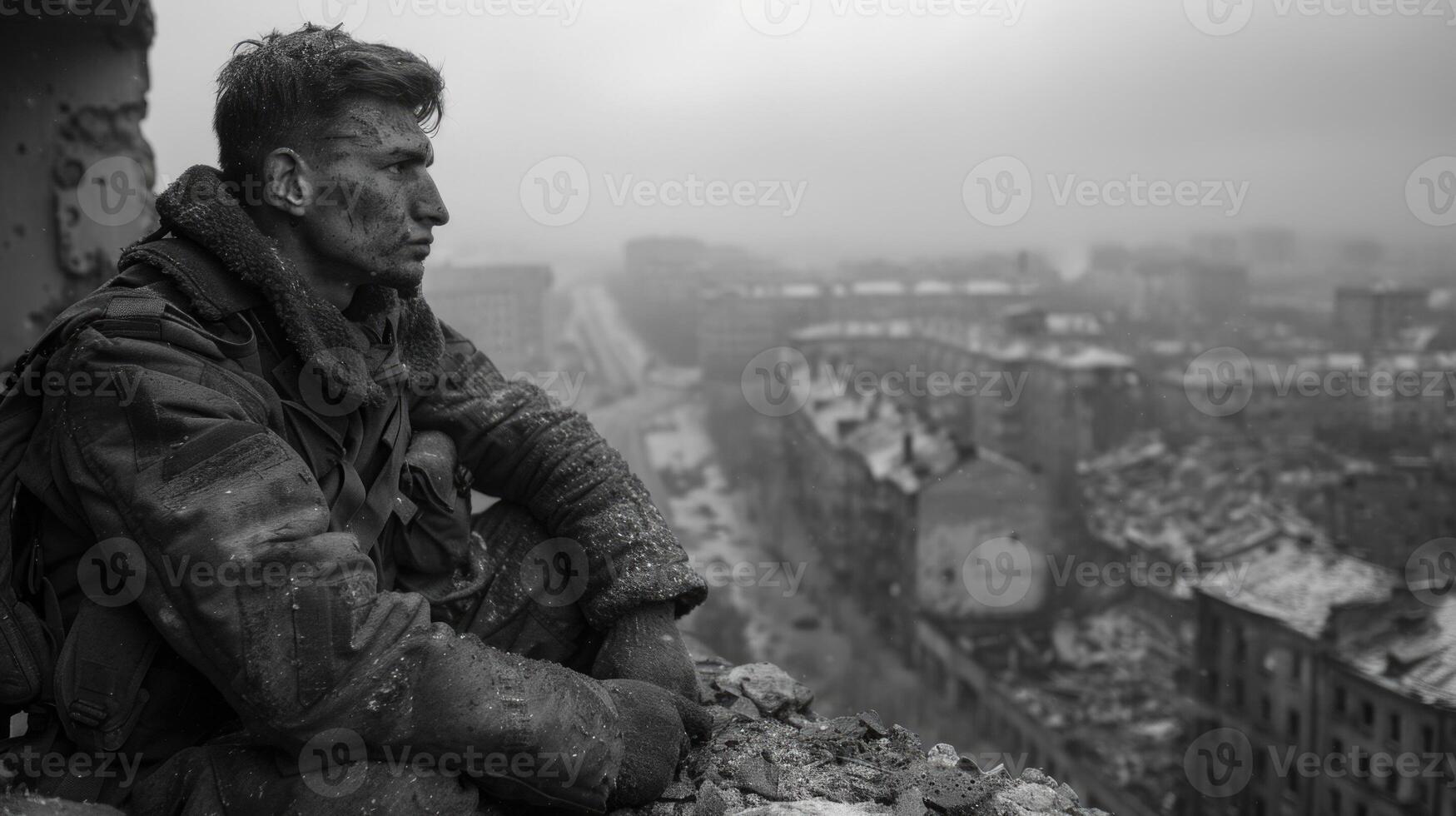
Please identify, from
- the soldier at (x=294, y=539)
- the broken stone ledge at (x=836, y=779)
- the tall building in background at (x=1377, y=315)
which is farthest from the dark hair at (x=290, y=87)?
the tall building in background at (x=1377, y=315)

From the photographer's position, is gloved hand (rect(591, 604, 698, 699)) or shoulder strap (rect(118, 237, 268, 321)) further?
gloved hand (rect(591, 604, 698, 699))

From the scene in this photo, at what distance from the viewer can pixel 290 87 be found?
8.61 ft

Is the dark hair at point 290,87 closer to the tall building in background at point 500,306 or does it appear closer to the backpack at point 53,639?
the backpack at point 53,639

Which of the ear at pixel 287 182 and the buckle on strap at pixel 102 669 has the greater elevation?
the ear at pixel 287 182

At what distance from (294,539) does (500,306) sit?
13857 mm

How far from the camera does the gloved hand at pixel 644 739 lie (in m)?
2.72

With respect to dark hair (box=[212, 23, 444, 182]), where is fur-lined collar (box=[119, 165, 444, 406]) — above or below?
below

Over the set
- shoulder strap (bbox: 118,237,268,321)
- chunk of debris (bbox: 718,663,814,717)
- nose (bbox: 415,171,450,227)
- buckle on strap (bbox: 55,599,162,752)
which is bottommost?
chunk of debris (bbox: 718,663,814,717)

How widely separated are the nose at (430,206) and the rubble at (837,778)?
1630mm

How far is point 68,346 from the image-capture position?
2320mm

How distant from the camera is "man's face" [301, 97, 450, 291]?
2648 millimetres

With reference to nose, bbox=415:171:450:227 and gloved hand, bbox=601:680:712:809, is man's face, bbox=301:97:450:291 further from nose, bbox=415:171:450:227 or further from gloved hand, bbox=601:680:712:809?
gloved hand, bbox=601:680:712:809

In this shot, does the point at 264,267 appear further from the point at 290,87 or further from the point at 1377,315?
the point at 1377,315

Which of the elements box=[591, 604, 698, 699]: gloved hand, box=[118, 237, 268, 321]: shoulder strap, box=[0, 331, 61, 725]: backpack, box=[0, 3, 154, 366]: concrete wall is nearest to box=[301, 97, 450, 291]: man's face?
box=[118, 237, 268, 321]: shoulder strap
